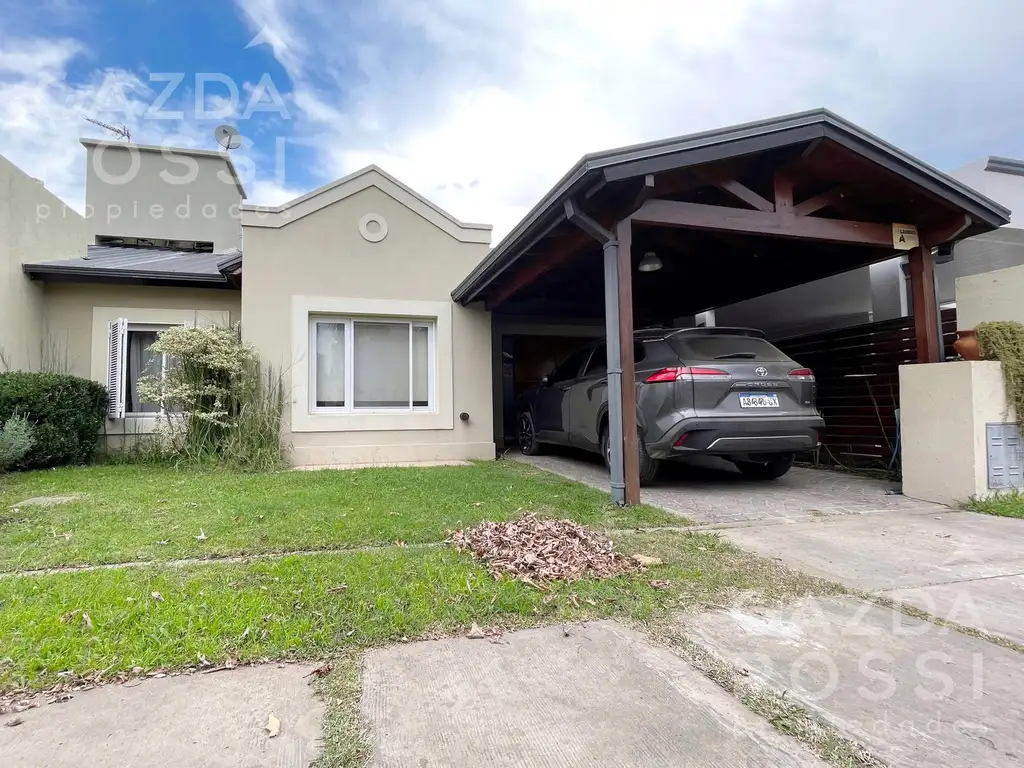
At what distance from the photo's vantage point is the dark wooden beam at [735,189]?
16.4 ft

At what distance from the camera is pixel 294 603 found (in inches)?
103

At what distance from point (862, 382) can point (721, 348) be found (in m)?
2.99

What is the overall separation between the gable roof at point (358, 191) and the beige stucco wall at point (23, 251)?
3.15 metres

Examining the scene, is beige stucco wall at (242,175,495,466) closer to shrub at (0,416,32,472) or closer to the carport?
the carport

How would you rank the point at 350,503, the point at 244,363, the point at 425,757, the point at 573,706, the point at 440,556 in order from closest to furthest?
1. the point at 425,757
2. the point at 573,706
3. the point at 440,556
4. the point at 350,503
5. the point at 244,363

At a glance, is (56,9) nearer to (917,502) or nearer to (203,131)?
(203,131)

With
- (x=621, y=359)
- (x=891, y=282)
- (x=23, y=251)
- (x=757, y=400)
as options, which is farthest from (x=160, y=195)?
(x=891, y=282)

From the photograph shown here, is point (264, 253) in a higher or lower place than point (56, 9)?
lower

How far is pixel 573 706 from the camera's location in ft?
6.13

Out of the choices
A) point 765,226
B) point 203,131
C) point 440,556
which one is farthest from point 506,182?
point 440,556

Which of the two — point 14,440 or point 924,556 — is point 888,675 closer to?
point 924,556

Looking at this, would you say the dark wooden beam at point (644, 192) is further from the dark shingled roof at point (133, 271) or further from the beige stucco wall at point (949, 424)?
the dark shingled roof at point (133, 271)

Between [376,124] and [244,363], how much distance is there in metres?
5.70

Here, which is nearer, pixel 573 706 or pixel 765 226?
pixel 573 706
